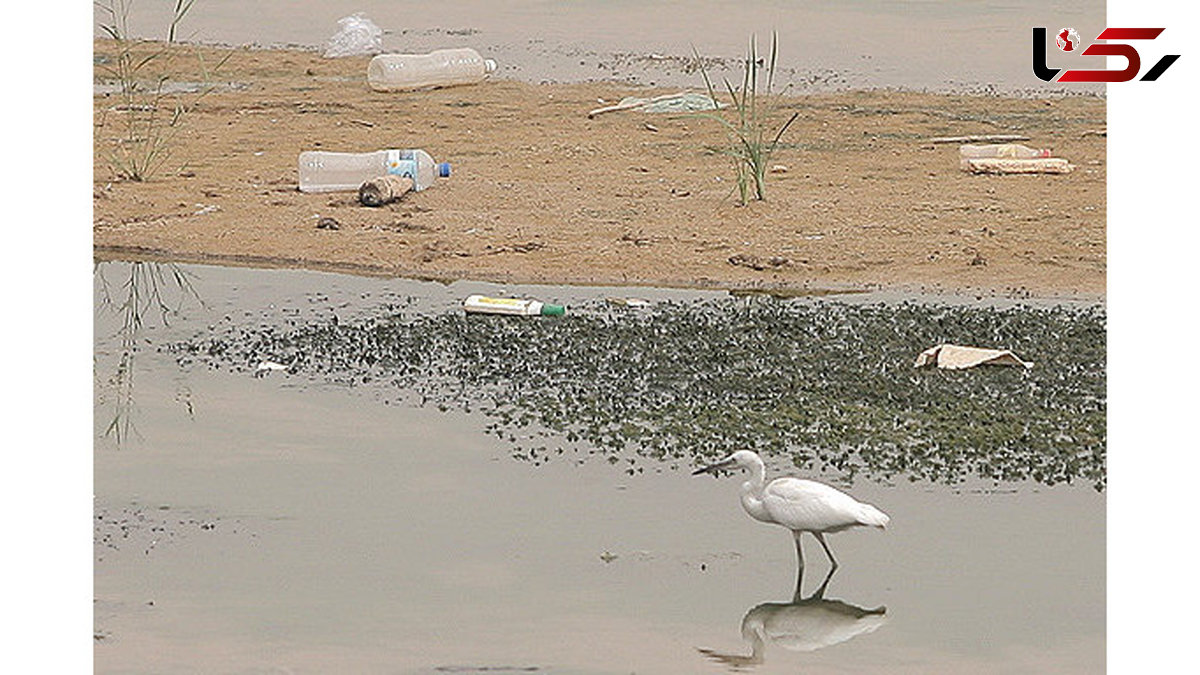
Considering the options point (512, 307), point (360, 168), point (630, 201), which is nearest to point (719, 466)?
point (512, 307)

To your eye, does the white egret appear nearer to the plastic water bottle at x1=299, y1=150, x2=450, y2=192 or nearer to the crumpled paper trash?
the crumpled paper trash

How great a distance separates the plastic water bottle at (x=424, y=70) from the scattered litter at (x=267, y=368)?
7.88 metres

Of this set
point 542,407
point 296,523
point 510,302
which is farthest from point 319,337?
point 296,523

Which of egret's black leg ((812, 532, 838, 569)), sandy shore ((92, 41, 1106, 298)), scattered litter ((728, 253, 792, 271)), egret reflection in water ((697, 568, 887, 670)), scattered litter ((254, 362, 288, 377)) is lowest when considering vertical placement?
egret reflection in water ((697, 568, 887, 670))

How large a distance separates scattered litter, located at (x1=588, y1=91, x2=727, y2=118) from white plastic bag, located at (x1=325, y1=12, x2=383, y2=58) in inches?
165

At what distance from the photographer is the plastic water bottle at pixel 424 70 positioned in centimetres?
1661

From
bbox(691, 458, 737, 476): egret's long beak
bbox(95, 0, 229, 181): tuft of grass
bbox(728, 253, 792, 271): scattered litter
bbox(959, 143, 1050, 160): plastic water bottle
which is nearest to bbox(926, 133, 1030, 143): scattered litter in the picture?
bbox(959, 143, 1050, 160): plastic water bottle

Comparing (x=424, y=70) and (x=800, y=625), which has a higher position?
(x=424, y=70)

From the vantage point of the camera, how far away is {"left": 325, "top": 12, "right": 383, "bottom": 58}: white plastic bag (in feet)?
62.5

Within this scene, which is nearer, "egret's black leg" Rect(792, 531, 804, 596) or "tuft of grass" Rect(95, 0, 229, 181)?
"egret's black leg" Rect(792, 531, 804, 596)

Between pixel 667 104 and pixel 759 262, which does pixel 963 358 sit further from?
pixel 667 104

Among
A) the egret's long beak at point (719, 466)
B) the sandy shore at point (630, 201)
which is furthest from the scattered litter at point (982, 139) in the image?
the egret's long beak at point (719, 466)

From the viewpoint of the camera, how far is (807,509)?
6.28 meters

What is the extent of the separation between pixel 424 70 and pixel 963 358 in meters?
9.10
